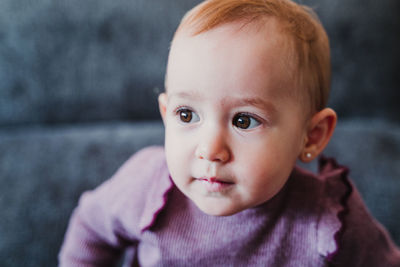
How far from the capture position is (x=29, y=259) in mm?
890

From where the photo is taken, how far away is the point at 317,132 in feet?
2.09

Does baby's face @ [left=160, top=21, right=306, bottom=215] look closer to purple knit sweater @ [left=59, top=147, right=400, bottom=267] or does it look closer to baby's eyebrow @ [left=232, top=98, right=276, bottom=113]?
baby's eyebrow @ [left=232, top=98, right=276, bottom=113]

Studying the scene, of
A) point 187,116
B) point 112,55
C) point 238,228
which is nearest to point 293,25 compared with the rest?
point 187,116

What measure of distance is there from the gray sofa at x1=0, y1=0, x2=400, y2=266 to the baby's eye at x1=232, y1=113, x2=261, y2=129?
21.8 inches

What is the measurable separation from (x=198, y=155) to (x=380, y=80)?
0.85 metres

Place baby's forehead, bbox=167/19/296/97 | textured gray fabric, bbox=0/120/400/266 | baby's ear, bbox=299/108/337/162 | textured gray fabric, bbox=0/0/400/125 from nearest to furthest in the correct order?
baby's forehead, bbox=167/19/296/97 < baby's ear, bbox=299/108/337/162 < textured gray fabric, bbox=0/120/400/266 < textured gray fabric, bbox=0/0/400/125

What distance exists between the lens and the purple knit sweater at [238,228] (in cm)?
66

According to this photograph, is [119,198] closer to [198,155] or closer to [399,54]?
[198,155]

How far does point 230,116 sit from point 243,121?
0.07 ft

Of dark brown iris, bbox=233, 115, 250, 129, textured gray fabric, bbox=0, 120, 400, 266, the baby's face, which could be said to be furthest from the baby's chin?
textured gray fabric, bbox=0, 120, 400, 266

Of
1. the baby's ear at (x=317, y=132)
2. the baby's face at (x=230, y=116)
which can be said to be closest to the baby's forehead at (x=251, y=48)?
the baby's face at (x=230, y=116)

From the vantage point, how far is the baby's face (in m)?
0.51

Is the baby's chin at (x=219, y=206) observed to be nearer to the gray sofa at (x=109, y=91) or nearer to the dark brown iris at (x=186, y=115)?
the dark brown iris at (x=186, y=115)

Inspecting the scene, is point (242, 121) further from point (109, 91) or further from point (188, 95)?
point (109, 91)
